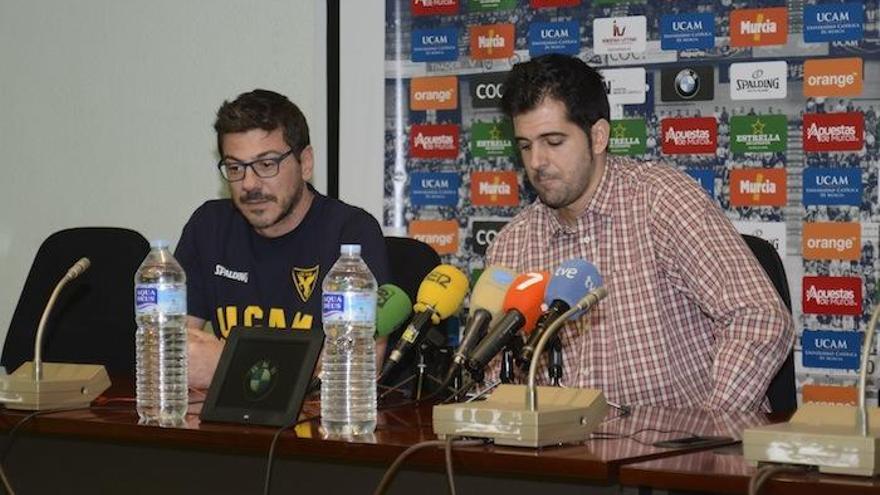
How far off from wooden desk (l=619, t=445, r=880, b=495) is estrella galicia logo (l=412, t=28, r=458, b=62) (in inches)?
101

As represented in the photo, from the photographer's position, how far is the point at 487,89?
4.43 meters

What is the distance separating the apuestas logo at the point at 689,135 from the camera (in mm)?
4047

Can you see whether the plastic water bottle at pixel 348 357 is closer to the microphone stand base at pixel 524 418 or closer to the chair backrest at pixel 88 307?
the microphone stand base at pixel 524 418

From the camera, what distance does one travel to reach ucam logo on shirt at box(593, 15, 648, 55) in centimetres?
413

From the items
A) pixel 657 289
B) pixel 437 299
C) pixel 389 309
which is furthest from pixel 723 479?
pixel 657 289

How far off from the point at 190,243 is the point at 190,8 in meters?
1.37

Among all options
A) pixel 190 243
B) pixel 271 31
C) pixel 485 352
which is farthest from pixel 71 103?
pixel 485 352

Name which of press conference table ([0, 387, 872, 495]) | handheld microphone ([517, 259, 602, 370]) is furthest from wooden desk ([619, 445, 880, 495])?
handheld microphone ([517, 259, 602, 370])

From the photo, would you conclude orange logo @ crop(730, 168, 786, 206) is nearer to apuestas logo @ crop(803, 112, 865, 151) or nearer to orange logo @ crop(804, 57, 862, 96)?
apuestas logo @ crop(803, 112, 865, 151)

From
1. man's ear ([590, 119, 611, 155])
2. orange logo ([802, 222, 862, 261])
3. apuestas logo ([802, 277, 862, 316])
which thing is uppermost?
man's ear ([590, 119, 611, 155])

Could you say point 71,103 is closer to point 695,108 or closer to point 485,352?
point 695,108

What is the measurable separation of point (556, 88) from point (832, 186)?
93 centimetres

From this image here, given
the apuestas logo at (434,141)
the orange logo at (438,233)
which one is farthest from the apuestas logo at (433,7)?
the orange logo at (438,233)

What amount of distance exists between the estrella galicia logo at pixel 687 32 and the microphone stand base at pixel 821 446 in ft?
6.89
